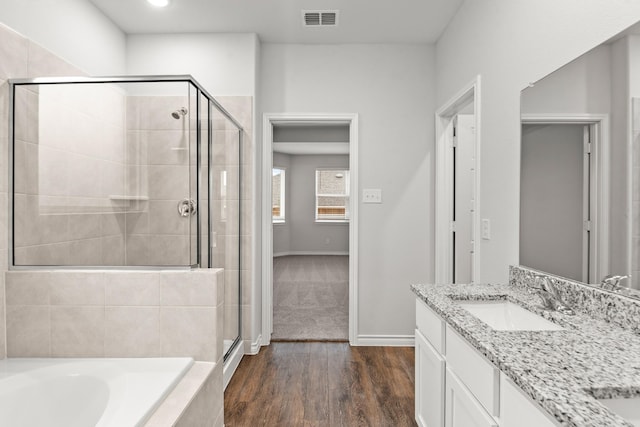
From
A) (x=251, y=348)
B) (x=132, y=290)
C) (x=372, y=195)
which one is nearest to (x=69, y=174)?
(x=132, y=290)

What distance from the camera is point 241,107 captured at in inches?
119

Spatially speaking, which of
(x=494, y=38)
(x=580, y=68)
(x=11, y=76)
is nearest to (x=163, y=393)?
(x=11, y=76)

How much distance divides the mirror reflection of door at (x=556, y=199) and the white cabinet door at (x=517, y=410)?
68cm

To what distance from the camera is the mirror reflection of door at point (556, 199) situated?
1.40 m

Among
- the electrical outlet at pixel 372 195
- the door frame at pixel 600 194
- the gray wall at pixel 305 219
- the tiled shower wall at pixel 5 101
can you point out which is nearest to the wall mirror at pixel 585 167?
the door frame at pixel 600 194

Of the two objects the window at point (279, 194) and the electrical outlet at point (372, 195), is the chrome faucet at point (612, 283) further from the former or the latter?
the window at point (279, 194)

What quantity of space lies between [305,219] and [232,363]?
254 inches

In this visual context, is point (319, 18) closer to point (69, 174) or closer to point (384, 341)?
point (69, 174)

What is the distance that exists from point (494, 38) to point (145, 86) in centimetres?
199

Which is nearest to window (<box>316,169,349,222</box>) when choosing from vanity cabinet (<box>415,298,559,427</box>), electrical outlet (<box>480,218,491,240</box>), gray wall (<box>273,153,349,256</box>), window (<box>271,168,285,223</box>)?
gray wall (<box>273,153,349,256</box>)

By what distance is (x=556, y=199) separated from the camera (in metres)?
1.56

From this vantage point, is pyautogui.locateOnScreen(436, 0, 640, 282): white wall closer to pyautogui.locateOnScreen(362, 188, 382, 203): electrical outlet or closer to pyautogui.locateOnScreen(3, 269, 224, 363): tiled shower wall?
pyautogui.locateOnScreen(362, 188, 382, 203): electrical outlet

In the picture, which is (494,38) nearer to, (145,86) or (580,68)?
(580,68)

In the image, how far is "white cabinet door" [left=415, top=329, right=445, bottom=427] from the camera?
5.19 ft
